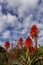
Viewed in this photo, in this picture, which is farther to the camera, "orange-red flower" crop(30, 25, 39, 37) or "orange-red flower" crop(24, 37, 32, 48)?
"orange-red flower" crop(30, 25, 39, 37)

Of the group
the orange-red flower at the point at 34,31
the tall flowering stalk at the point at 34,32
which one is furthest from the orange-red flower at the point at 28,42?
the orange-red flower at the point at 34,31

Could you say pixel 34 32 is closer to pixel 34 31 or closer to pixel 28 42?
pixel 34 31

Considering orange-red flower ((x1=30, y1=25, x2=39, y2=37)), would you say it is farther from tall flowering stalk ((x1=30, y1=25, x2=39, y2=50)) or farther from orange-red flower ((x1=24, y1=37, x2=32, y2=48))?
orange-red flower ((x1=24, y1=37, x2=32, y2=48))

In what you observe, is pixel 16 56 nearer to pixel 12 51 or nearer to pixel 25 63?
pixel 12 51

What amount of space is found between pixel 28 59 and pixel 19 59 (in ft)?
14.1

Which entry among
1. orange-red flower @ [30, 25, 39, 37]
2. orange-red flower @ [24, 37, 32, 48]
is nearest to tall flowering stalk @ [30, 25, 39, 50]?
orange-red flower @ [30, 25, 39, 37]

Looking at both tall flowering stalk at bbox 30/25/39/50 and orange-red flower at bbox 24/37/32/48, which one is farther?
tall flowering stalk at bbox 30/25/39/50

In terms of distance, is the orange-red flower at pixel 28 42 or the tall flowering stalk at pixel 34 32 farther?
the tall flowering stalk at pixel 34 32

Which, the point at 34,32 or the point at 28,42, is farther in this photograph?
the point at 34,32

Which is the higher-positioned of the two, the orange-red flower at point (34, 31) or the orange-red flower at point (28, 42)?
the orange-red flower at point (34, 31)

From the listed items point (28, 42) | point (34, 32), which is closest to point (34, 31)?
point (34, 32)

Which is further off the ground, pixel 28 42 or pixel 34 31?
pixel 34 31

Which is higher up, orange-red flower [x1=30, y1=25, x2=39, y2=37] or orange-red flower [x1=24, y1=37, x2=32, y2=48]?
orange-red flower [x1=30, y1=25, x2=39, y2=37]

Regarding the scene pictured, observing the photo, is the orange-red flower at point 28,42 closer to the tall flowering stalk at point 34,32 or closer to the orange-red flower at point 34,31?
the tall flowering stalk at point 34,32
